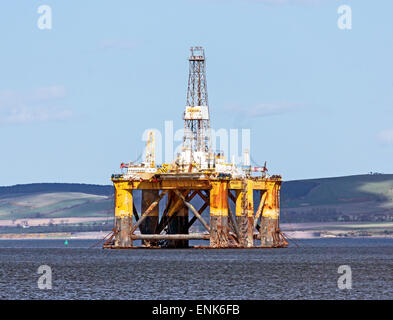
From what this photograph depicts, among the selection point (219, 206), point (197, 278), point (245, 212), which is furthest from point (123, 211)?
point (197, 278)

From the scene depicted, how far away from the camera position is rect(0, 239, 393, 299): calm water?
77.8m

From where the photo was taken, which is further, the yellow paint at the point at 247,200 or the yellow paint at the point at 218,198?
the yellow paint at the point at 247,200

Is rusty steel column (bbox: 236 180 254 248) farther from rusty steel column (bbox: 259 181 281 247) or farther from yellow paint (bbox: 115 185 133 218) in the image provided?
A: yellow paint (bbox: 115 185 133 218)

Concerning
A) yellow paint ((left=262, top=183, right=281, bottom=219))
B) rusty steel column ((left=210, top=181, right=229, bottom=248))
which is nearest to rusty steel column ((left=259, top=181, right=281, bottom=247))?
yellow paint ((left=262, top=183, right=281, bottom=219))

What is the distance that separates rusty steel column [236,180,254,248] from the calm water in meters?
10.6

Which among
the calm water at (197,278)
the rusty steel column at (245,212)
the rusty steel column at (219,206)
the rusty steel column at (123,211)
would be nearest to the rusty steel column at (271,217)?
the rusty steel column at (245,212)

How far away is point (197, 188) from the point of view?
14075 cm

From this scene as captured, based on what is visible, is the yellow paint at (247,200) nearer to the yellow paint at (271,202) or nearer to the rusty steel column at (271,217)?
the yellow paint at (271,202)

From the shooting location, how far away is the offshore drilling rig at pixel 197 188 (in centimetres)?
13925

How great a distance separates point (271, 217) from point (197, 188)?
1462 cm

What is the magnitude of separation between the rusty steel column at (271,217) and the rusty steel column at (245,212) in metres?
5.62
